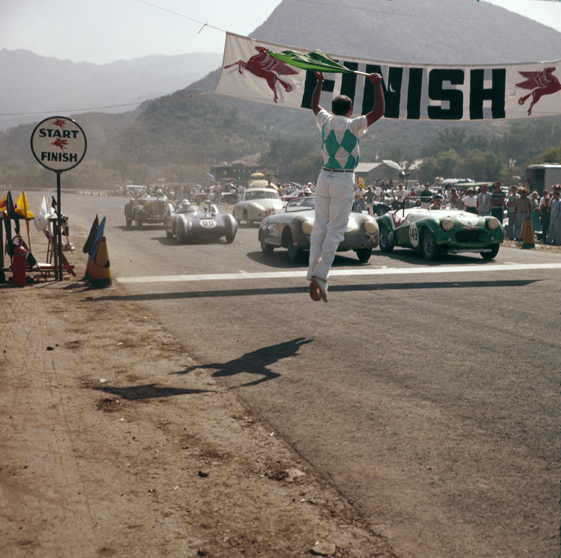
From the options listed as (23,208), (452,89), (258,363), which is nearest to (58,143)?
(23,208)

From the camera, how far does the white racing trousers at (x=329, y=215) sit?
223 inches

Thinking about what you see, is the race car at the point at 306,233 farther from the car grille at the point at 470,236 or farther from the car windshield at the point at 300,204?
the car grille at the point at 470,236

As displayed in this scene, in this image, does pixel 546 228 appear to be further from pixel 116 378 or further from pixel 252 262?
pixel 116 378

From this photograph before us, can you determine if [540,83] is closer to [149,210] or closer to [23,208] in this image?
[23,208]

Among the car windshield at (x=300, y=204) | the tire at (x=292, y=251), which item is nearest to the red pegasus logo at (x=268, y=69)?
the car windshield at (x=300, y=204)

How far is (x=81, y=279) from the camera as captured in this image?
9.86 metres

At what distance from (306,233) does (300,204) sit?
2757 millimetres

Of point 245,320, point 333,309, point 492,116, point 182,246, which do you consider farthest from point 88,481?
point 182,246

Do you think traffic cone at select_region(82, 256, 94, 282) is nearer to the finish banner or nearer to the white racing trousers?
the white racing trousers

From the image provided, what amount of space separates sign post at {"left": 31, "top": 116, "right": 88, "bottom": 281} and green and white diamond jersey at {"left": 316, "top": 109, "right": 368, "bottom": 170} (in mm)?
4863

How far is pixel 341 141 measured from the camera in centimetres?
567

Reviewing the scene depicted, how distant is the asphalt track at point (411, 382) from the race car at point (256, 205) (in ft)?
44.1

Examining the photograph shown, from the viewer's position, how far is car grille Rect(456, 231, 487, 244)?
→ 39.4ft

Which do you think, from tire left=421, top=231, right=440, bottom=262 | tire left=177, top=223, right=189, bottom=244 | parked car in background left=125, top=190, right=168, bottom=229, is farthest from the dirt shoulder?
parked car in background left=125, top=190, right=168, bottom=229
